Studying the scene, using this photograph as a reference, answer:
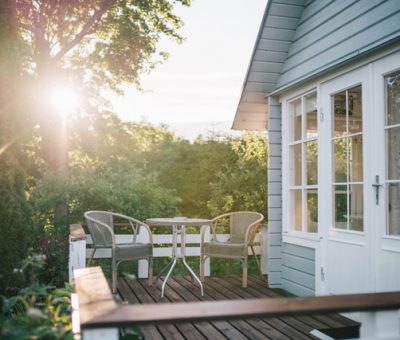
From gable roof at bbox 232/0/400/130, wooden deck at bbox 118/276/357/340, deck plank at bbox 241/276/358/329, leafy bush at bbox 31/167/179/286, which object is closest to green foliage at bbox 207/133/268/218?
leafy bush at bbox 31/167/179/286

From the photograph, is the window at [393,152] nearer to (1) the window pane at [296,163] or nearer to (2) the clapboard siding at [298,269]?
(2) the clapboard siding at [298,269]

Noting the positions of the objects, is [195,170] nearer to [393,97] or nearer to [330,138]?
[330,138]

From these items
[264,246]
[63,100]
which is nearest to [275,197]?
[264,246]

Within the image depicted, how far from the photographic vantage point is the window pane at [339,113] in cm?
451

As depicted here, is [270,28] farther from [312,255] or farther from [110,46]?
[110,46]

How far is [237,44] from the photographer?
36.3ft

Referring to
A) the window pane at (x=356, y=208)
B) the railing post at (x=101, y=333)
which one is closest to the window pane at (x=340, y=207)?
the window pane at (x=356, y=208)

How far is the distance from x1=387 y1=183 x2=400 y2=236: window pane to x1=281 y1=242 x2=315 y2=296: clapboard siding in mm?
1428

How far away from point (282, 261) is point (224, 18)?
554 centimetres

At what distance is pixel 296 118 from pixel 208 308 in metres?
4.19

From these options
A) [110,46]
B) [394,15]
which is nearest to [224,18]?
[110,46]

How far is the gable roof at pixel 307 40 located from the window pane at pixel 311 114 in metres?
0.22

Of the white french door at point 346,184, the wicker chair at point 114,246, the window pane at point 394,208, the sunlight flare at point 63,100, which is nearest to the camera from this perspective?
the window pane at point 394,208

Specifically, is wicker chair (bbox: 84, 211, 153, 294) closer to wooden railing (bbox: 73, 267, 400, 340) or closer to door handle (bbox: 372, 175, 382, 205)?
door handle (bbox: 372, 175, 382, 205)
